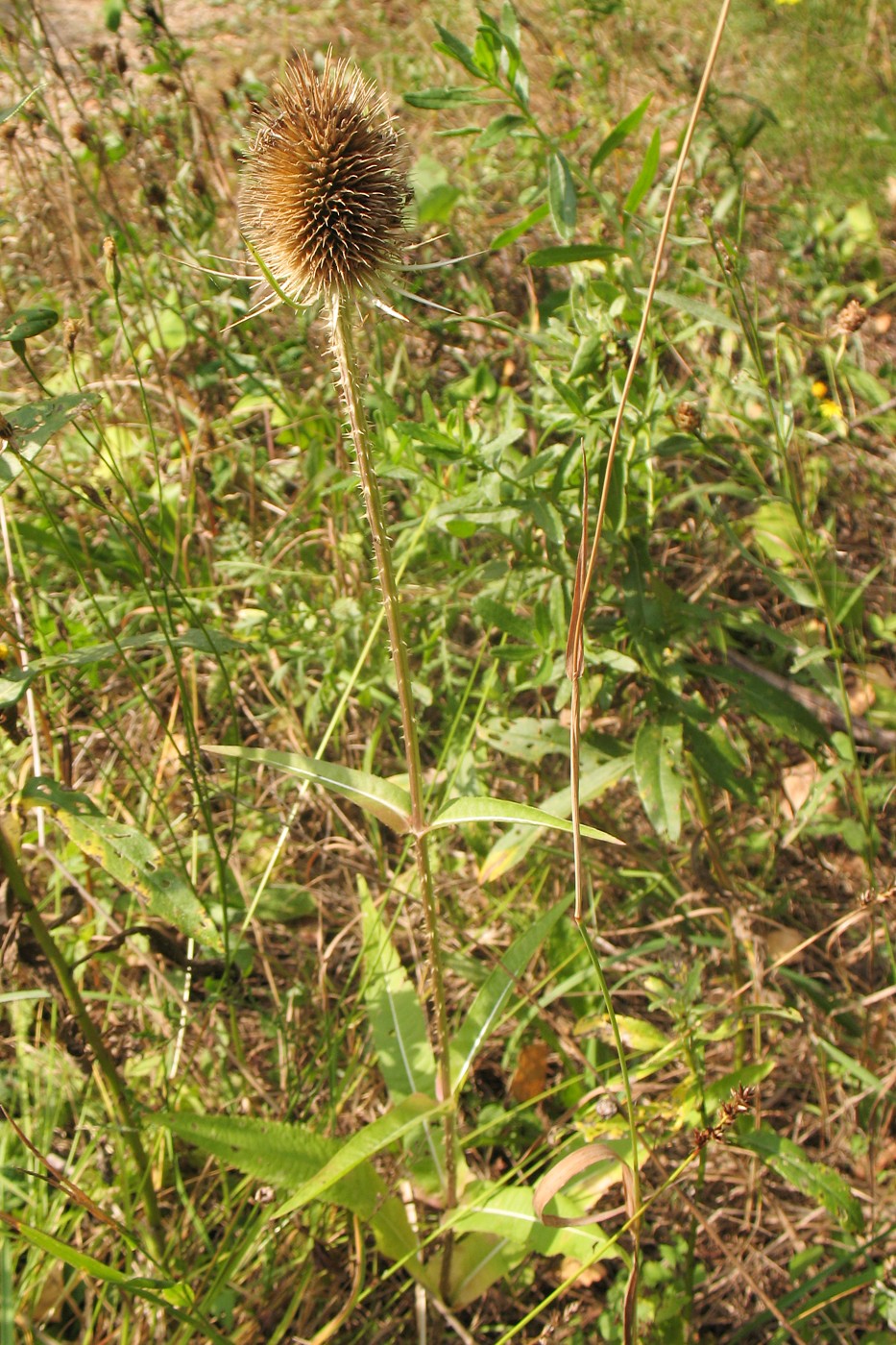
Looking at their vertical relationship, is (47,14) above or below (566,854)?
above

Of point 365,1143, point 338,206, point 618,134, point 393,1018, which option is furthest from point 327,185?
point 393,1018

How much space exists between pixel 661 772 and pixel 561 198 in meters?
1.17

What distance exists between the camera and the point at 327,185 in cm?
137

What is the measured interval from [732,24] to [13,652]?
3942 millimetres

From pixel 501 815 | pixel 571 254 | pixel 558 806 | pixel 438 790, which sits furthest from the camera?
pixel 438 790

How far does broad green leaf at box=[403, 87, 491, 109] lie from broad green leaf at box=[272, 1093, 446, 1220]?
1.91 meters

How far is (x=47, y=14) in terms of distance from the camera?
4.57 m

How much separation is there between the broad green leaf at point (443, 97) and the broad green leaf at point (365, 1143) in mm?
1905

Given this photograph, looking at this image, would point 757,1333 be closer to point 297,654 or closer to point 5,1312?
point 5,1312

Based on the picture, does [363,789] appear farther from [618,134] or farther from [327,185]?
[618,134]

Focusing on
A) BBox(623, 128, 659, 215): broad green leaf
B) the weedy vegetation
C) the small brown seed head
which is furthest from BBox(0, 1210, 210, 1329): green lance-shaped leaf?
BBox(623, 128, 659, 215): broad green leaf

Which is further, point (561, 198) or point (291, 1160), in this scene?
point (561, 198)

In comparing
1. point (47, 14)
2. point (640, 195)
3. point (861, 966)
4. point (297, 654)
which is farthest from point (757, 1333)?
point (47, 14)

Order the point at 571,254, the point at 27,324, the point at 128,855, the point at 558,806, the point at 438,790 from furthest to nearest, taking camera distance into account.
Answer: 1. the point at 438,790
2. the point at 558,806
3. the point at 571,254
4. the point at 128,855
5. the point at 27,324
